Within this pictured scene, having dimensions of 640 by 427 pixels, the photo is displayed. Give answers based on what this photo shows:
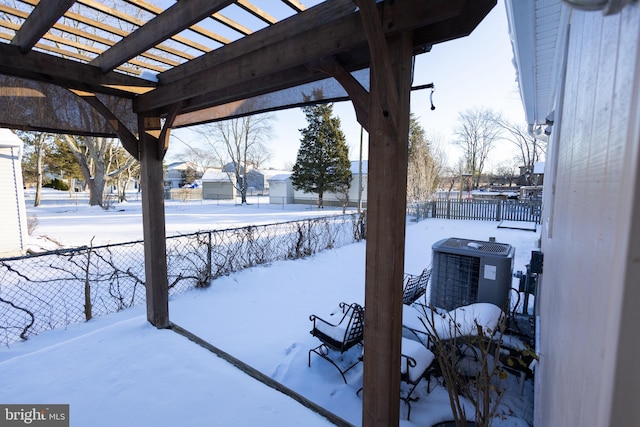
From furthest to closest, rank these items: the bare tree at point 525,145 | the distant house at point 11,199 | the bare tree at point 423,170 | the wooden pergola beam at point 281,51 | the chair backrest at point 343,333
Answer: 1. the bare tree at point 525,145
2. the bare tree at point 423,170
3. the distant house at point 11,199
4. the chair backrest at point 343,333
5. the wooden pergola beam at point 281,51

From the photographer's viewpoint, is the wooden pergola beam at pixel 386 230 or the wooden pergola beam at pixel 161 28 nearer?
the wooden pergola beam at pixel 386 230

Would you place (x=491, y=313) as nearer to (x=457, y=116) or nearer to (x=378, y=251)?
(x=378, y=251)

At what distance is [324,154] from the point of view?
2056cm

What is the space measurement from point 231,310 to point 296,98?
3110mm

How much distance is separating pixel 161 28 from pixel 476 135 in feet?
111

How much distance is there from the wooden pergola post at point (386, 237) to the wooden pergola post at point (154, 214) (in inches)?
103

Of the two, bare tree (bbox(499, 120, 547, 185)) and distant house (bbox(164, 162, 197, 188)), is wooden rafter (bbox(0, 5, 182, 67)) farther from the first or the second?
distant house (bbox(164, 162, 197, 188))

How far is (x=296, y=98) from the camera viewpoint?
9.04 feet

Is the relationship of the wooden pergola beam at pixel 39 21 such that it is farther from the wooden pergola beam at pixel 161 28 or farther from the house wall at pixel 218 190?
the house wall at pixel 218 190

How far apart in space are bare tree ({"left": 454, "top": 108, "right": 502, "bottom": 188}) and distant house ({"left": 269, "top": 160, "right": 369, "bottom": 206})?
12328 millimetres

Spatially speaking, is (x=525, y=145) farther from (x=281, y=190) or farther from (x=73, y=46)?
(x=73, y=46)

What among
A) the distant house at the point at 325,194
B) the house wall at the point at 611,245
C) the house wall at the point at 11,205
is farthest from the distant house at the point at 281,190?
the house wall at the point at 611,245

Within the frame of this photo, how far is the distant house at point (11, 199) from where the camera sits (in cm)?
763

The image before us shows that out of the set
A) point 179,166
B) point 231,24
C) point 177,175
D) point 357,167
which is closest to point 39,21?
point 231,24
